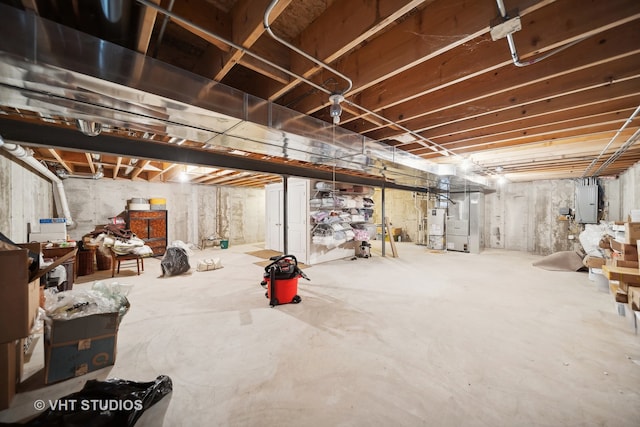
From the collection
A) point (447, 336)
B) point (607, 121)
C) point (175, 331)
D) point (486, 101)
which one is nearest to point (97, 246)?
point (175, 331)

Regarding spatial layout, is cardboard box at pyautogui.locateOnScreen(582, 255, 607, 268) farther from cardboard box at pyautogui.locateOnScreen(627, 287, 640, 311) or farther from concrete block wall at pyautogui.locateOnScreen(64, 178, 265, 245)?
concrete block wall at pyautogui.locateOnScreen(64, 178, 265, 245)

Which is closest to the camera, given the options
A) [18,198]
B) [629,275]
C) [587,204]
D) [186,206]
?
[629,275]

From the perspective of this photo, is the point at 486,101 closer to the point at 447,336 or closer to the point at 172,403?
the point at 447,336

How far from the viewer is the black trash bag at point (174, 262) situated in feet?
14.6

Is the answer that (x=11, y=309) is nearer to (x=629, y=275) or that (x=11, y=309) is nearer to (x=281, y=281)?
(x=281, y=281)

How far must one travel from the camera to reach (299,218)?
224 inches

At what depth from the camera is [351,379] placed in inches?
69.2

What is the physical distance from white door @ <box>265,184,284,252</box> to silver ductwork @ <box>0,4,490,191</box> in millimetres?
3817

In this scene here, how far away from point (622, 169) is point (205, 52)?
847 centimetres

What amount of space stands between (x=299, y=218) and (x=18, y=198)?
178 inches

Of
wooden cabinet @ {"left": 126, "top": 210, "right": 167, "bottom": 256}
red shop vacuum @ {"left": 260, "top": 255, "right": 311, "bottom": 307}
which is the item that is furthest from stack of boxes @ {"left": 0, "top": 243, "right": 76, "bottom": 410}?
wooden cabinet @ {"left": 126, "top": 210, "right": 167, "bottom": 256}

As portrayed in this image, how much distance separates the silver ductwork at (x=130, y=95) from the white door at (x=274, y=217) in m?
3.82

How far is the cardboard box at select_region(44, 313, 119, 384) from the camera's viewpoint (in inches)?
67.5

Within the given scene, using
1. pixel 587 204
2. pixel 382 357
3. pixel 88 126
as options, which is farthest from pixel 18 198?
pixel 587 204
